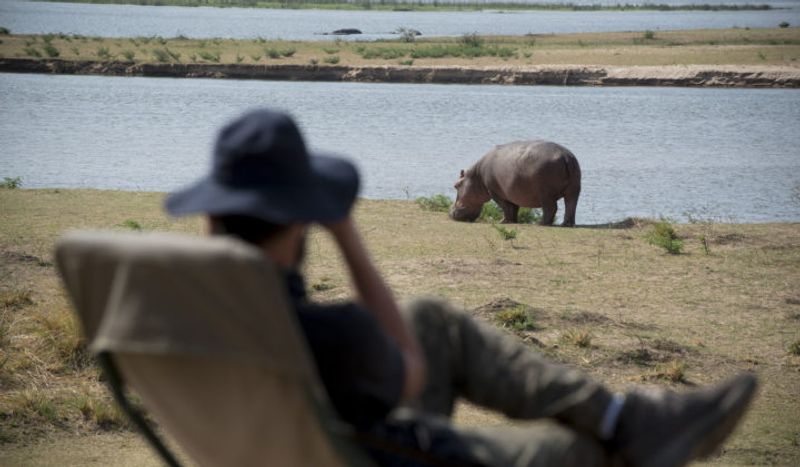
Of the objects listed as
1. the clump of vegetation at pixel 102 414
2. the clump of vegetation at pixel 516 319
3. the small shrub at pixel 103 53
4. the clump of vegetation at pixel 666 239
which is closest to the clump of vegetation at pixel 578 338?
the clump of vegetation at pixel 516 319

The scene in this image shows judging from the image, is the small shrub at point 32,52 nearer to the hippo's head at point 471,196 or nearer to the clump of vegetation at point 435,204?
the hippo's head at point 471,196

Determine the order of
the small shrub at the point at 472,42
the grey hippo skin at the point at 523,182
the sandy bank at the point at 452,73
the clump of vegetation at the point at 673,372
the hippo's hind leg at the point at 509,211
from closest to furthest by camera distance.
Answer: the clump of vegetation at the point at 673,372 → the grey hippo skin at the point at 523,182 → the hippo's hind leg at the point at 509,211 → the sandy bank at the point at 452,73 → the small shrub at the point at 472,42

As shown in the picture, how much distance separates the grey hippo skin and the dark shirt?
36.2 ft

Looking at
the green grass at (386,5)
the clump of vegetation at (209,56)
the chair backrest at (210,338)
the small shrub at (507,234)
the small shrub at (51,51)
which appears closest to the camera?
the chair backrest at (210,338)

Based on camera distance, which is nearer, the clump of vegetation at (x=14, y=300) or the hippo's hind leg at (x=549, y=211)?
the clump of vegetation at (x=14, y=300)

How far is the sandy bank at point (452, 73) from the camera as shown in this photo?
4122cm

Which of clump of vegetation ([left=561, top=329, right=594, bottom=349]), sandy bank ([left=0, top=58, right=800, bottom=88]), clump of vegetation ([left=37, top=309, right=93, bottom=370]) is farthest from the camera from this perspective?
sandy bank ([left=0, top=58, right=800, bottom=88])

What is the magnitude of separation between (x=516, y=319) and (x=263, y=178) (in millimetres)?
5154

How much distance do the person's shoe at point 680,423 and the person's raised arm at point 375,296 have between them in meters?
0.55

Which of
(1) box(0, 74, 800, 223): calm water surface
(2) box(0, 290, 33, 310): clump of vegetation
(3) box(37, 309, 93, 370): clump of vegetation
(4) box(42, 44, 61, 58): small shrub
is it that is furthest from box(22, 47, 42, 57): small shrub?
(3) box(37, 309, 93, 370): clump of vegetation

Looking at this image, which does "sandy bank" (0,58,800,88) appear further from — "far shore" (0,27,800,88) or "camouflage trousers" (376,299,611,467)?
"camouflage trousers" (376,299,611,467)

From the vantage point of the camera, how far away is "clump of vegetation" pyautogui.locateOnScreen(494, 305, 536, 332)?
25.9 ft

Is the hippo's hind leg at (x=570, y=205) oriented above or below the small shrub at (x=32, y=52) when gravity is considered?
above

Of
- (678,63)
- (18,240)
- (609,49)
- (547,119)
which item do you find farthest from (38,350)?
(609,49)
